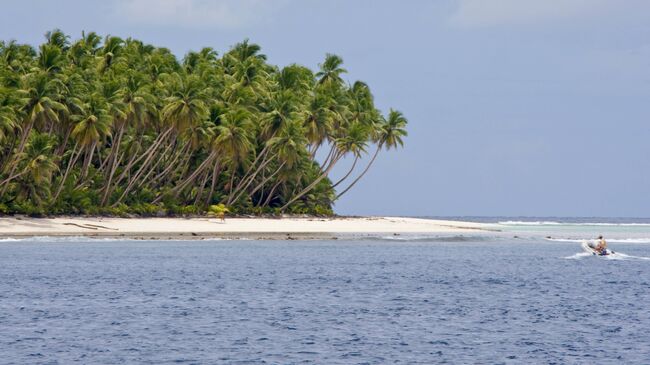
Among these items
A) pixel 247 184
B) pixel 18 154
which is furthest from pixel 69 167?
pixel 247 184

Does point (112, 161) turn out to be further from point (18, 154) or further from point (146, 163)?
point (18, 154)

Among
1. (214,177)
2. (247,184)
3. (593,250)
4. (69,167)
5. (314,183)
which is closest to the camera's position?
(593,250)

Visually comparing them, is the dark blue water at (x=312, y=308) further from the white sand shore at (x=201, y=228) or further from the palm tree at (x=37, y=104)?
the palm tree at (x=37, y=104)

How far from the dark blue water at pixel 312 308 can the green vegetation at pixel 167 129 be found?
44.8 ft

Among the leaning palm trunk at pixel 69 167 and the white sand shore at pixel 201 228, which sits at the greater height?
the leaning palm trunk at pixel 69 167

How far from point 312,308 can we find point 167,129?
55539 mm

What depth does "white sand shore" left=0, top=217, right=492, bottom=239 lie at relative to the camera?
249 feet

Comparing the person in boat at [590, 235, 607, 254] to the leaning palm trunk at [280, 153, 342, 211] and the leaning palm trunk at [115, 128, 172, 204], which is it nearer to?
the leaning palm trunk at [115, 128, 172, 204]

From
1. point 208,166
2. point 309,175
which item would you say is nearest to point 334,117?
point 309,175

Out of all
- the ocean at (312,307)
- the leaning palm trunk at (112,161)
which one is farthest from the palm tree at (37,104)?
the ocean at (312,307)

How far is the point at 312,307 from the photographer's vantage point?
38375 mm

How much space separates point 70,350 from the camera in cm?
2730

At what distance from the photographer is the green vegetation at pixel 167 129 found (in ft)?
257

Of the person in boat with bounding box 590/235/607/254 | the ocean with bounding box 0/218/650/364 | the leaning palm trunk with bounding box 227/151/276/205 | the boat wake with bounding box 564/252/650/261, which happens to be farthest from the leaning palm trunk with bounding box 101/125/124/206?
the person in boat with bounding box 590/235/607/254
